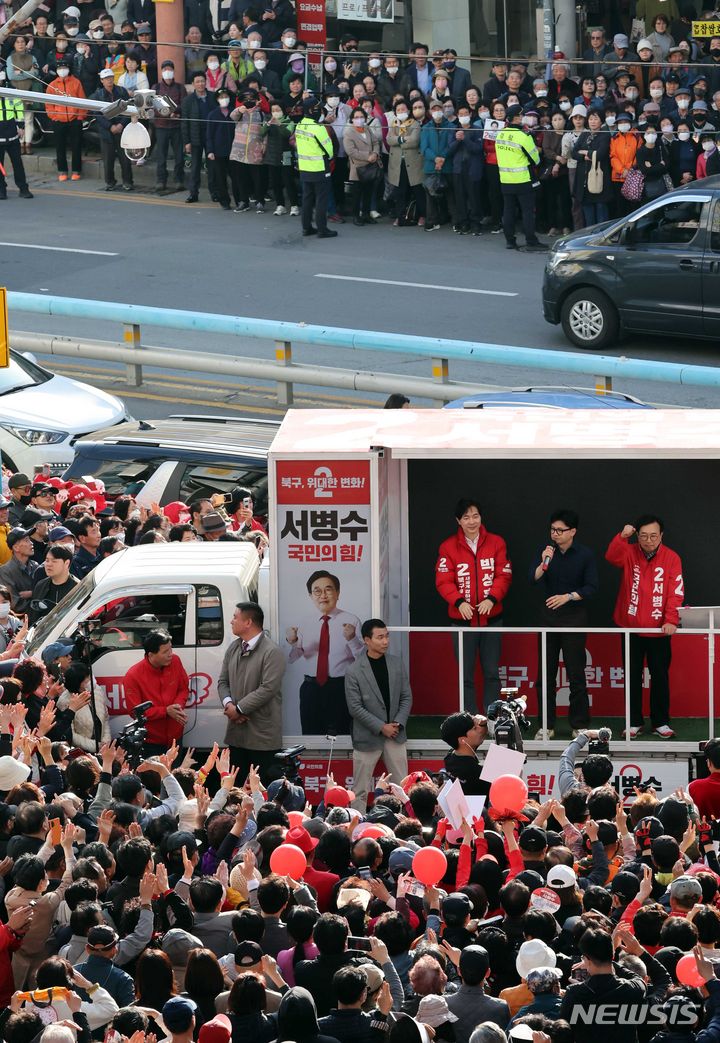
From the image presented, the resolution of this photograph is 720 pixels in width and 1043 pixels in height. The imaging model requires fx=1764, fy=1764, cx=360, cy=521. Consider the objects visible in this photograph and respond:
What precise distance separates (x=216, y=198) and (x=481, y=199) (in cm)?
473

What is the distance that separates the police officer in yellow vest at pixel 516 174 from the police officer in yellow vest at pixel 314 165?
2.60 meters

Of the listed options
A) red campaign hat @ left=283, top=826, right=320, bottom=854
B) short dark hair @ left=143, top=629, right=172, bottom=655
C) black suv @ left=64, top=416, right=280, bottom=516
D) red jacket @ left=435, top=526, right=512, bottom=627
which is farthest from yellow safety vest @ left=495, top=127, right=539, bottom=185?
red campaign hat @ left=283, top=826, right=320, bottom=854

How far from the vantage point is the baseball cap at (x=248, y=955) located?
295 inches

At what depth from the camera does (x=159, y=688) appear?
11.4 metres

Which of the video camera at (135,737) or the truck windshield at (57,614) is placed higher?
the truck windshield at (57,614)

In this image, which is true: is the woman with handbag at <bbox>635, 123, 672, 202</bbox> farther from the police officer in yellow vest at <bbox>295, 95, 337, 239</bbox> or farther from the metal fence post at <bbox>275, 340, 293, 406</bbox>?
the metal fence post at <bbox>275, 340, 293, 406</bbox>

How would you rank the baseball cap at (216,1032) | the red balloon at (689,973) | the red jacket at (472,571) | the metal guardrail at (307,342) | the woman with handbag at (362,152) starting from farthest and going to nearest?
1. the woman with handbag at (362,152)
2. the metal guardrail at (307,342)
3. the red jacket at (472,571)
4. the red balloon at (689,973)
5. the baseball cap at (216,1032)

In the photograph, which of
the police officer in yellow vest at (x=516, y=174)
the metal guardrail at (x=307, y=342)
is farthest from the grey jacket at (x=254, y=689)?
the police officer in yellow vest at (x=516, y=174)

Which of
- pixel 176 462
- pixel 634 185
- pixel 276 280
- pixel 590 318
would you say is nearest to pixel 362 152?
pixel 276 280

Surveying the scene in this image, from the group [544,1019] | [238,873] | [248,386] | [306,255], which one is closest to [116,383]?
[248,386]

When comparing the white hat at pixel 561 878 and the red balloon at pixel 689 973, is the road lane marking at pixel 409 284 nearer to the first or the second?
the white hat at pixel 561 878

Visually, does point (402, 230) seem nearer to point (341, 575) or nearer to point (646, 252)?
point (646, 252)

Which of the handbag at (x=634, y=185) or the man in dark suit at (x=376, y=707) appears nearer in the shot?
the man in dark suit at (x=376, y=707)

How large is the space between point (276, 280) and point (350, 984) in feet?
62.7
